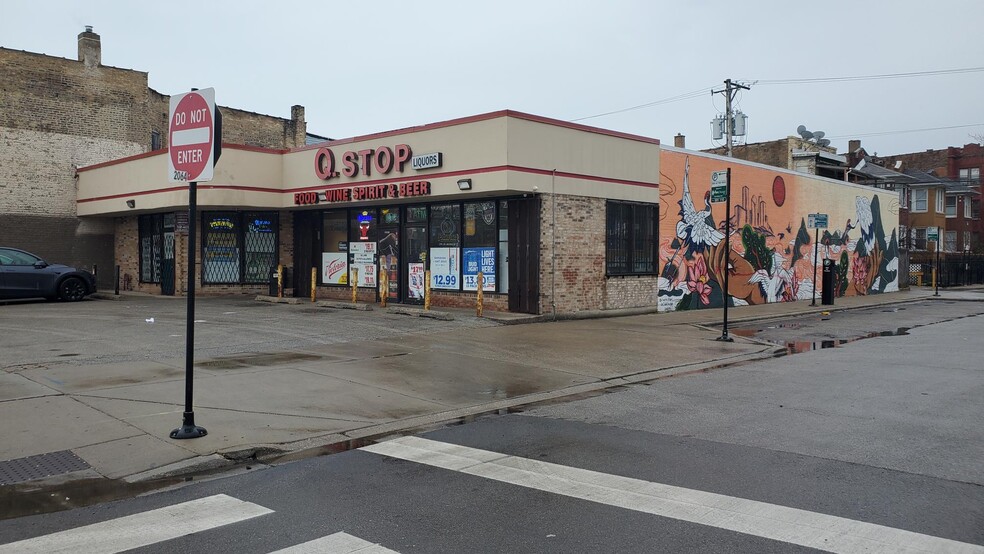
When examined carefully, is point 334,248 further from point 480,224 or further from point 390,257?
point 480,224

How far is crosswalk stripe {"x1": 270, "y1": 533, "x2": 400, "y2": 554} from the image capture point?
4.35 m

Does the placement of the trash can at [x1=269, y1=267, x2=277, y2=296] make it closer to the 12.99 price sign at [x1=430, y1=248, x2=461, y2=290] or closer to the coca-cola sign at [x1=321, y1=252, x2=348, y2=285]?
the coca-cola sign at [x1=321, y1=252, x2=348, y2=285]

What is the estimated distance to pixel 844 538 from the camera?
4.52m

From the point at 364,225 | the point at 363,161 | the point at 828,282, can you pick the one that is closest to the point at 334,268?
the point at 364,225

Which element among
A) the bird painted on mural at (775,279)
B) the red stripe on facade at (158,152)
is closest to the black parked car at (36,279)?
the red stripe on facade at (158,152)

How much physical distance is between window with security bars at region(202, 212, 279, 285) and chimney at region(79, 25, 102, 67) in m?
9.25

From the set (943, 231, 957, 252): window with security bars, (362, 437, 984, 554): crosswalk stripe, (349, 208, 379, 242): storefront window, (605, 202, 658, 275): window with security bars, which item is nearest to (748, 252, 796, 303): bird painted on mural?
(605, 202, 658, 275): window with security bars

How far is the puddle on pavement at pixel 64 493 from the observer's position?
5180 mm

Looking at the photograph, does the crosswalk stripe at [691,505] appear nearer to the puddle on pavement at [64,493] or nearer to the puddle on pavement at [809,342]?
the puddle on pavement at [64,493]

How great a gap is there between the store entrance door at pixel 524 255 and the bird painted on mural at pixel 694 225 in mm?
6252

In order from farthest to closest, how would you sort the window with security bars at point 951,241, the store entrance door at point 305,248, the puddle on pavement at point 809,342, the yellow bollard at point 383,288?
1. the window with security bars at point 951,241
2. the store entrance door at point 305,248
3. the yellow bollard at point 383,288
4. the puddle on pavement at point 809,342

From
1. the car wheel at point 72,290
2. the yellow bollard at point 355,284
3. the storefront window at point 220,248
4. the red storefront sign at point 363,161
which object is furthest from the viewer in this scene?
Result: the storefront window at point 220,248

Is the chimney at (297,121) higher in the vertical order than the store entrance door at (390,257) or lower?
higher

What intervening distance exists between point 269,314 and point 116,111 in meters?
16.0
